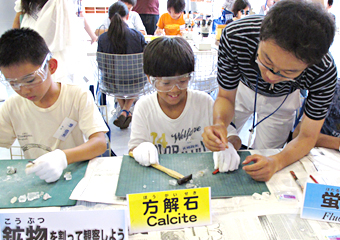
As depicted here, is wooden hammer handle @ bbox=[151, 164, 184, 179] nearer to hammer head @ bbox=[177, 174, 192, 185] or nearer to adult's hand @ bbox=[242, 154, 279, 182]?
hammer head @ bbox=[177, 174, 192, 185]

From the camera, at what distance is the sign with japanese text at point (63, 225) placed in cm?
68

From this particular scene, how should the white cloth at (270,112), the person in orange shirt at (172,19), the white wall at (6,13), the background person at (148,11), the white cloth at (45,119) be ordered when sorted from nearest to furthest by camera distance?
1. the white cloth at (45,119)
2. the white cloth at (270,112)
3. the person in orange shirt at (172,19)
4. the white wall at (6,13)
5. the background person at (148,11)

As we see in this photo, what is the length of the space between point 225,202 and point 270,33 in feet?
1.88

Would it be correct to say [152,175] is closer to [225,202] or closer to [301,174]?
[225,202]

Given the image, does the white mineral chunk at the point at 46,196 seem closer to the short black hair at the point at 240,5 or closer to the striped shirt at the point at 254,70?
the striped shirt at the point at 254,70

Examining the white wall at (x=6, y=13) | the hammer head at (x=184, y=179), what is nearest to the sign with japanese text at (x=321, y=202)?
the hammer head at (x=184, y=179)

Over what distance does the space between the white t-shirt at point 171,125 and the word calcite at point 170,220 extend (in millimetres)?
569

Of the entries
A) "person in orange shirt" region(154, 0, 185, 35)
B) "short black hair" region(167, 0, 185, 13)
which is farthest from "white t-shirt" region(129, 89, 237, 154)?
"short black hair" region(167, 0, 185, 13)

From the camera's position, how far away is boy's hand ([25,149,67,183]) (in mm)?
885

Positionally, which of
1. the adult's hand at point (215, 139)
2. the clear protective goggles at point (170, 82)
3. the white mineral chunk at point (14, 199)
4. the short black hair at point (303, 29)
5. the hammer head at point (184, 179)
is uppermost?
the short black hair at point (303, 29)

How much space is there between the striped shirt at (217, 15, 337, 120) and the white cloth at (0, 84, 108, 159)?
689 mm

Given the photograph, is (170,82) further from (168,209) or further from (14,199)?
(14,199)

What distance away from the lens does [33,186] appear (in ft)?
2.99

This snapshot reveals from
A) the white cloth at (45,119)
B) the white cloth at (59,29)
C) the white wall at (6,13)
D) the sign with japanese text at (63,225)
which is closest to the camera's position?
the sign with japanese text at (63,225)
